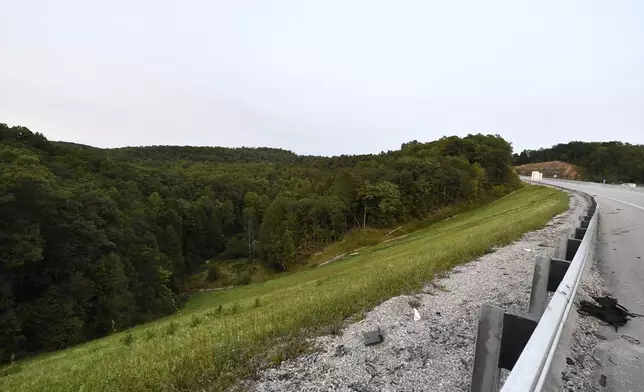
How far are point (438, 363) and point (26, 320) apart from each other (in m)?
34.0

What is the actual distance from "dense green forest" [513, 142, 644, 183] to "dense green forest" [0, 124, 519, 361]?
30.5m

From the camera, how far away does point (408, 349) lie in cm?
435

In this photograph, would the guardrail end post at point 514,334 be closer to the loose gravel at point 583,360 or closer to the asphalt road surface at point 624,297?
the loose gravel at point 583,360

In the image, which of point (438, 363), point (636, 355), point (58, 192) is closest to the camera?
point (636, 355)

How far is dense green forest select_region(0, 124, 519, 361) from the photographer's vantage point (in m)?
27.0

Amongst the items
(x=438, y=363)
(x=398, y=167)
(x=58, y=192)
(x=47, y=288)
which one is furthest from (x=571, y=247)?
(x=398, y=167)

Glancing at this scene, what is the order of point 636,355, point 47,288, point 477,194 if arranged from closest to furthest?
point 636,355
point 47,288
point 477,194

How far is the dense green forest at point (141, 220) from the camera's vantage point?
2700 centimetres

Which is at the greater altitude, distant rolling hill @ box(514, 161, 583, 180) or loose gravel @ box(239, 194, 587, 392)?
distant rolling hill @ box(514, 161, 583, 180)

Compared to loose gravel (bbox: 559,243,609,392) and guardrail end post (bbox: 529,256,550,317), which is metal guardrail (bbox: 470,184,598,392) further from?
loose gravel (bbox: 559,243,609,392)

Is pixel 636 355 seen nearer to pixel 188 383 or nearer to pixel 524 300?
→ pixel 524 300

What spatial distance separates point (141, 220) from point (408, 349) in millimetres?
53177

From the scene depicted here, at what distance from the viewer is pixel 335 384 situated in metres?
3.74

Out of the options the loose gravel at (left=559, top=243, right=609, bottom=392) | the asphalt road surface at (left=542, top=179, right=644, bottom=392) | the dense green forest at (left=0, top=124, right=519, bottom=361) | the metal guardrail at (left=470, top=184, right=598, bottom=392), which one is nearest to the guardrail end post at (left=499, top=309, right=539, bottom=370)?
the metal guardrail at (left=470, top=184, right=598, bottom=392)
